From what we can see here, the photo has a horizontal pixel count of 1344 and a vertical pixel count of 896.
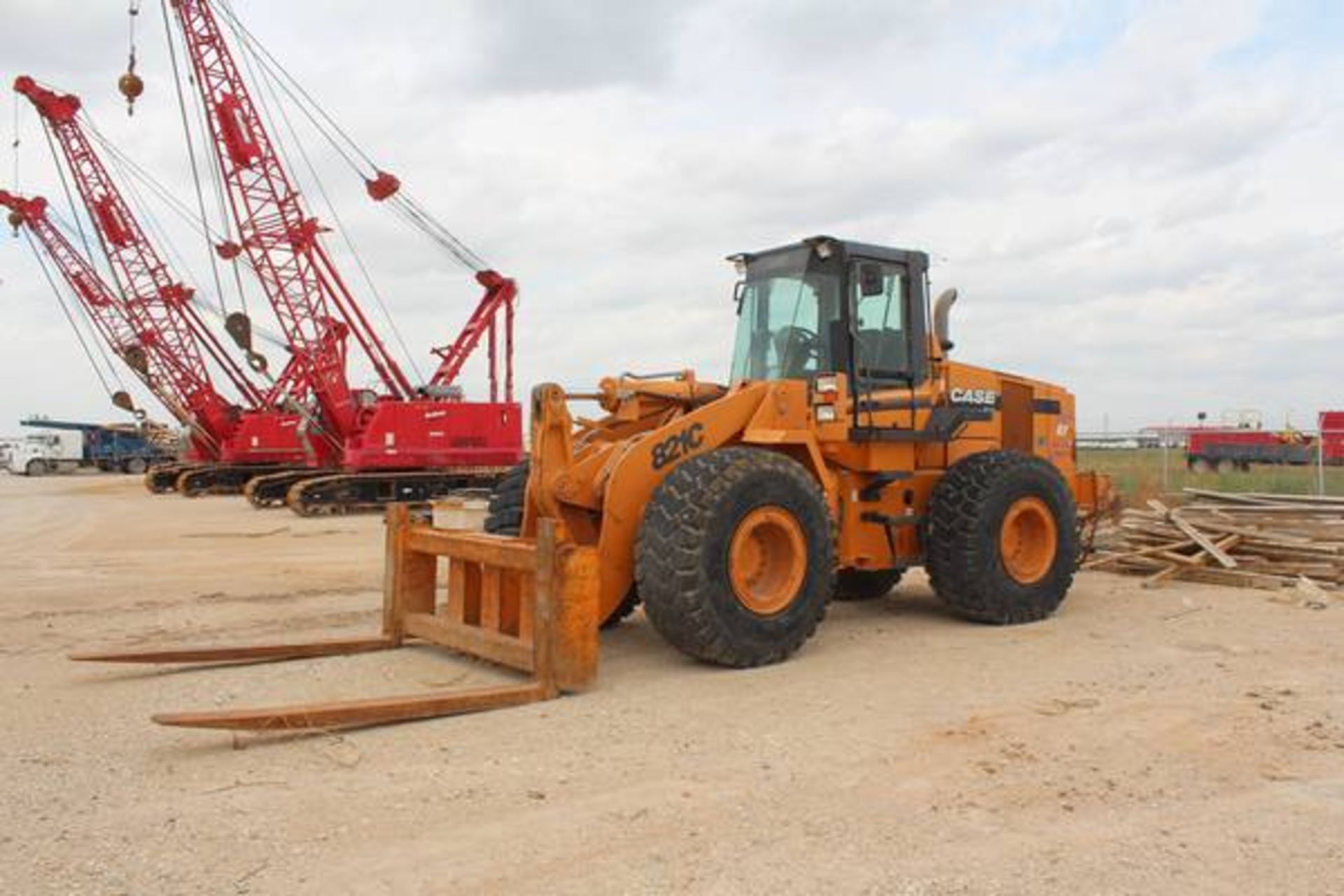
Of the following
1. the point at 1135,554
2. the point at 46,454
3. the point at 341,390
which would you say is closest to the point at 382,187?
the point at 341,390

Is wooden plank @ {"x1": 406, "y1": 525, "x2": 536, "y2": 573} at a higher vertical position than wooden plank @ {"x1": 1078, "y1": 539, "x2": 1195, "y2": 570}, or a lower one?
higher

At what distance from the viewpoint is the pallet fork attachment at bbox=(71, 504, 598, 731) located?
5496mm

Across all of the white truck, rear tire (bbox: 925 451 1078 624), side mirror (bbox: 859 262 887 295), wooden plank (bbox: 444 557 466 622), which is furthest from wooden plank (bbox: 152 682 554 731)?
the white truck

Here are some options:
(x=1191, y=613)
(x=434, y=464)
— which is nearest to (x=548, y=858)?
(x=1191, y=613)

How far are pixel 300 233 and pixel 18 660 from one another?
21.7 meters

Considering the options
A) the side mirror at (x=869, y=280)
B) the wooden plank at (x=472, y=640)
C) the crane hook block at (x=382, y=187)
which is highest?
the crane hook block at (x=382, y=187)

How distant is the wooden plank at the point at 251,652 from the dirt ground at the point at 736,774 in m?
0.13

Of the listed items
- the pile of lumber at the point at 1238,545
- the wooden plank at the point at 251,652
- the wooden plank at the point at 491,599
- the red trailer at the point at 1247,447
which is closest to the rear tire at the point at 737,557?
the wooden plank at the point at 491,599

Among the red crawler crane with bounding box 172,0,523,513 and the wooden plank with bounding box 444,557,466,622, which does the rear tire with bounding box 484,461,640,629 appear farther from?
the red crawler crane with bounding box 172,0,523,513

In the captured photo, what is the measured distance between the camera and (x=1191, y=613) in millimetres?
9047

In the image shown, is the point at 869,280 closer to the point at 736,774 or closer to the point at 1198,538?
the point at 736,774

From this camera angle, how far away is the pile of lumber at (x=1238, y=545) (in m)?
10.7

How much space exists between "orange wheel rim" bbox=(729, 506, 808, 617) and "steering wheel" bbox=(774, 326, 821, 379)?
150cm

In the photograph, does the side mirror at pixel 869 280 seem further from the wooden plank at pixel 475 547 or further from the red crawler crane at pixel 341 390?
the red crawler crane at pixel 341 390
